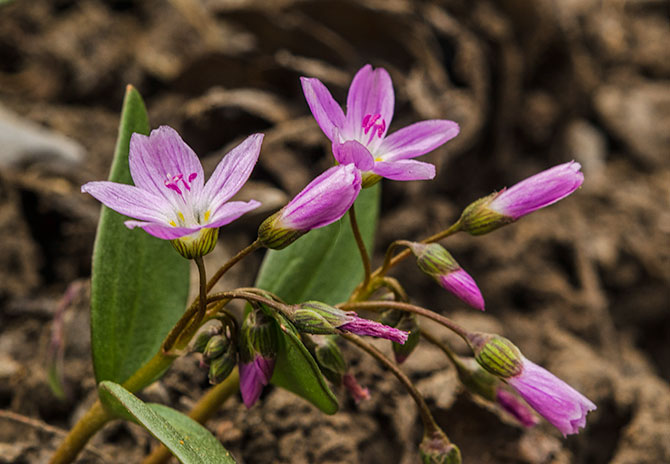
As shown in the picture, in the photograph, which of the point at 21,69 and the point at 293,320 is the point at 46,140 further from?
the point at 293,320

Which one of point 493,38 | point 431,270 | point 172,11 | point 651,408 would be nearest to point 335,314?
point 431,270

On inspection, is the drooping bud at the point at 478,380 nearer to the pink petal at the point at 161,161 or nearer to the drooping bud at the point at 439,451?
the drooping bud at the point at 439,451

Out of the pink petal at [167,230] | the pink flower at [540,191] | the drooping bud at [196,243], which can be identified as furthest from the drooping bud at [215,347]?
the pink flower at [540,191]

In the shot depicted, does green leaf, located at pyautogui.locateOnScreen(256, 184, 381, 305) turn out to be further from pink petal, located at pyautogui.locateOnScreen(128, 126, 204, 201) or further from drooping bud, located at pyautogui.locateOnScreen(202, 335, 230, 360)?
pink petal, located at pyautogui.locateOnScreen(128, 126, 204, 201)

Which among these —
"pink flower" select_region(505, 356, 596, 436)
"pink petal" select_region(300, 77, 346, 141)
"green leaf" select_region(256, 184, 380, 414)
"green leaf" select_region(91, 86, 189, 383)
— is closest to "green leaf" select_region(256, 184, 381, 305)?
"green leaf" select_region(256, 184, 380, 414)

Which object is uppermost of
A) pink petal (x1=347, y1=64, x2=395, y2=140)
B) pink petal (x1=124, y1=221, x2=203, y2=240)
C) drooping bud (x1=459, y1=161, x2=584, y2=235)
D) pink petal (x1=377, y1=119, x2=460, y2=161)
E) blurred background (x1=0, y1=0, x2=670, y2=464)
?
pink petal (x1=347, y1=64, x2=395, y2=140)

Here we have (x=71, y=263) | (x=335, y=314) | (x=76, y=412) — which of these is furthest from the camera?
(x=71, y=263)
